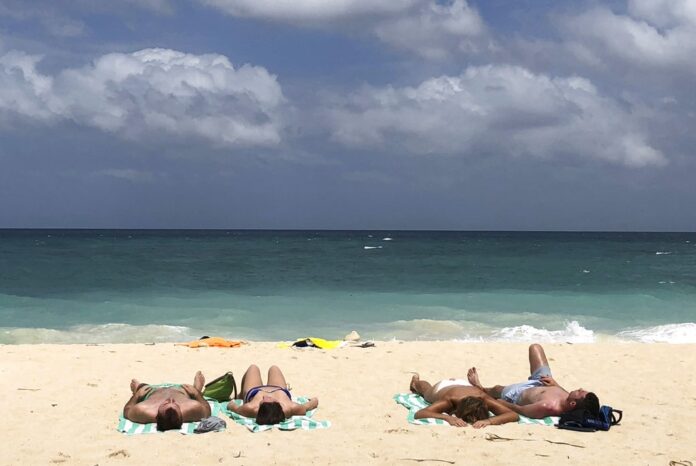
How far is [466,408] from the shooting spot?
23.9 ft

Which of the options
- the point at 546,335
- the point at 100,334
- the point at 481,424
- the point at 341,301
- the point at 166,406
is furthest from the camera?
the point at 341,301

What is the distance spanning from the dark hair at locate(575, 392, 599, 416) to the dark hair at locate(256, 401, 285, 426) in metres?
3.09

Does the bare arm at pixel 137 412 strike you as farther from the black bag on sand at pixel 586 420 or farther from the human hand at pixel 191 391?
the black bag on sand at pixel 586 420

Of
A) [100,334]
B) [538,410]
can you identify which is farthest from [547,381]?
[100,334]

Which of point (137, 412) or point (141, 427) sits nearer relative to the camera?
point (141, 427)

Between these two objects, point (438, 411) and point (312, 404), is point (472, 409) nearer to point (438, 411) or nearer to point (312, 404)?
point (438, 411)

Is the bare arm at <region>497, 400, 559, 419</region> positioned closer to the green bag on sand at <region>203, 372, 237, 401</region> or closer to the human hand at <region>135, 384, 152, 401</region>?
the green bag on sand at <region>203, 372, 237, 401</region>

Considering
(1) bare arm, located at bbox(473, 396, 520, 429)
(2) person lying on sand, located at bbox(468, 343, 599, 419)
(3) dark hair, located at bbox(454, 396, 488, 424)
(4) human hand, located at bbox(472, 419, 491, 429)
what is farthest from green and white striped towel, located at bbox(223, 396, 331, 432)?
(2) person lying on sand, located at bbox(468, 343, 599, 419)

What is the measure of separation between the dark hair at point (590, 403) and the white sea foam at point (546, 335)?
866 cm

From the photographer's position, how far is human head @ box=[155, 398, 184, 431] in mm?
6922

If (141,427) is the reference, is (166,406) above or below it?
above

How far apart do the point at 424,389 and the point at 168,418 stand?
3108 mm

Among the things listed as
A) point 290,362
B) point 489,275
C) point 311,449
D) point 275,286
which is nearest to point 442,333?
point 290,362

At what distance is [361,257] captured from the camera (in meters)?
53.7
